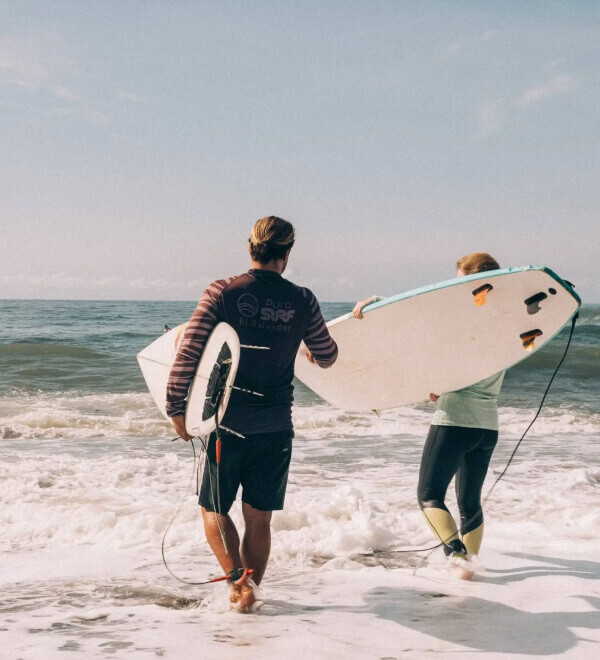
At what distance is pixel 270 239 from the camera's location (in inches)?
97.3

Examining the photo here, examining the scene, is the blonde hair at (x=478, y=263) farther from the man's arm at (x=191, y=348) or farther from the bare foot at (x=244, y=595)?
the bare foot at (x=244, y=595)

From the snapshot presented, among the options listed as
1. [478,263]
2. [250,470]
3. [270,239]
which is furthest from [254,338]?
[478,263]

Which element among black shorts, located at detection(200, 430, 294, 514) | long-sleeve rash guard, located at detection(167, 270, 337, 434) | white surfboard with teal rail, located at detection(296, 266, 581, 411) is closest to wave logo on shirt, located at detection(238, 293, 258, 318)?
long-sleeve rash guard, located at detection(167, 270, 337, 434)

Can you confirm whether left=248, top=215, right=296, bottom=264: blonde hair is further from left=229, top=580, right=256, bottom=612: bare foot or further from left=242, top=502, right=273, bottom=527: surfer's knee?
left=229, top=580, right=256, bottom=612: bare foot

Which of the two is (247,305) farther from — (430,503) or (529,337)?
(529,337)

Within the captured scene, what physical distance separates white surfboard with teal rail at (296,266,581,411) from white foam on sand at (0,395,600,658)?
0.88 m

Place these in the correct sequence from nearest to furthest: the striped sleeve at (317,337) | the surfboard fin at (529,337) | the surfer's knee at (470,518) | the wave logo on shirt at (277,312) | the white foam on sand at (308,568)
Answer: the white foam on sand at (308,568) → the wave logo on shirt at (277,312) → the striped sleeve at (317,337) → the surfer's knee at (470,518) → the surfboard fin at (529,337)

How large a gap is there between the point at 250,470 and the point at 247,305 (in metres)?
0.67

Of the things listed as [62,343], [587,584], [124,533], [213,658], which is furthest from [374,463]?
[62,343]

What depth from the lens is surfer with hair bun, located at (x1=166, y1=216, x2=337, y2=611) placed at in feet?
8.10

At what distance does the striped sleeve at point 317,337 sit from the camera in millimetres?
2600

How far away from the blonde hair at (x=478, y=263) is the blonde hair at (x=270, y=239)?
115cm

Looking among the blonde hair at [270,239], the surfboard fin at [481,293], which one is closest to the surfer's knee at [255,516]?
the blonde hair at [270,239]

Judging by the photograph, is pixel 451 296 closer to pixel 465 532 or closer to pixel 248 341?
pixel 465 532
